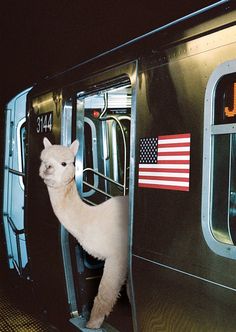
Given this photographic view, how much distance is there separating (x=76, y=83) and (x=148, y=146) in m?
1.30

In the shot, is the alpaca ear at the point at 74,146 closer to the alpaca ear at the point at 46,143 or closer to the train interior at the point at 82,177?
the train interior at the point at 82,177

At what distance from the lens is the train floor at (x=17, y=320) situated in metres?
4.07

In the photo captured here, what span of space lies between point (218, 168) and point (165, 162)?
409mm

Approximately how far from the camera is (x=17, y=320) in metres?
4.34

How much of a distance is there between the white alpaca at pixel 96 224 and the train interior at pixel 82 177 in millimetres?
147

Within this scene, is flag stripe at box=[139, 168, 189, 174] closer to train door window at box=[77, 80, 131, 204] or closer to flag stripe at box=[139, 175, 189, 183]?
flag stripe at box=[139, 175, 189, 183]

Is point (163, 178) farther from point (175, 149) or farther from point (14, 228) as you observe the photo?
point (14, 228)

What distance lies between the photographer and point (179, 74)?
2346mm

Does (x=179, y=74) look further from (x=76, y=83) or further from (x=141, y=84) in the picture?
(x=76, y=83)

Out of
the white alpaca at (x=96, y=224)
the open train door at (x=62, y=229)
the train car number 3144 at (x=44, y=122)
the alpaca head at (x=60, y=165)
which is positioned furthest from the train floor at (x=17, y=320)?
the train car number 3144 at (x=44, y=122)

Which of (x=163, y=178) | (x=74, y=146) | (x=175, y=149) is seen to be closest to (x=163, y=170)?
(x=163, y=178)

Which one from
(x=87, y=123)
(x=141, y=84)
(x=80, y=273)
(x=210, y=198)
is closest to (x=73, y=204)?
(x=80, y=273)

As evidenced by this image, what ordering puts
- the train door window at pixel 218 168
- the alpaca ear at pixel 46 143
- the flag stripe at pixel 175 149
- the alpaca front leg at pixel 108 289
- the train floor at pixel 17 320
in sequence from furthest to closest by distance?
1. the train floor at pixel 17 320
2. the alpaca ear at pixel 46 143
3. the alpaca front leg at pixel 108 289
4. the flag stripe at pixel 175 149
5. the train door window at pixel 218 168

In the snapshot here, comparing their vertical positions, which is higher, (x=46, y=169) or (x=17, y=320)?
(x=46, y=169)
